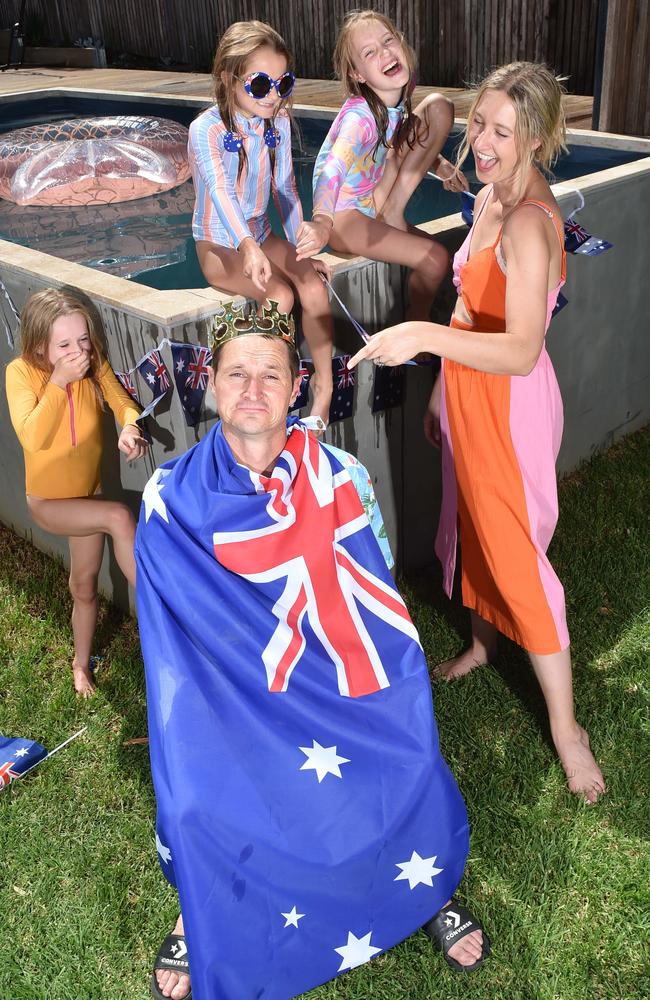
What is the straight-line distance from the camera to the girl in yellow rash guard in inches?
128

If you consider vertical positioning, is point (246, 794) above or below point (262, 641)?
below

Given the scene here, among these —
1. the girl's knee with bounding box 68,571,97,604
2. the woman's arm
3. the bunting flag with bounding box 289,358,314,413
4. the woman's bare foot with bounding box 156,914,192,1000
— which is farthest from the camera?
the girl's knee with bounding box 68,571,97,604

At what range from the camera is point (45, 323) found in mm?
3232

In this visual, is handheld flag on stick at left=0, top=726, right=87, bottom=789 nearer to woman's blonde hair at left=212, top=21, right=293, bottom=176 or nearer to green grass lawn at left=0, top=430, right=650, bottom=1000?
green grass lawn at left=0, top=430, right=650, bottom=1000

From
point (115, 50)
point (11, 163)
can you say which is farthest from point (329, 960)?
point (115, 50)

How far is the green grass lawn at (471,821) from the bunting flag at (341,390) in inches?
37.8

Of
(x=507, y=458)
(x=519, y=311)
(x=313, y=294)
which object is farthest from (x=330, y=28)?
(x=519, y=311)

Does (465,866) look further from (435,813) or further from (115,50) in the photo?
(115,50)

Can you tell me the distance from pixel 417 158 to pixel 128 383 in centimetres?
157

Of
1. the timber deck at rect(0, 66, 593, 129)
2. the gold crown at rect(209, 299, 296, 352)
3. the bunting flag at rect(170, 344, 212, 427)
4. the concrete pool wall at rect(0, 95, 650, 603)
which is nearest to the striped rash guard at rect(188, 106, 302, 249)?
the concrete pool wall at rect(0, 95, 650, 603)

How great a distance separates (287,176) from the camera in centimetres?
358

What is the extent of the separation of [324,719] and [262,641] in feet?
0.91

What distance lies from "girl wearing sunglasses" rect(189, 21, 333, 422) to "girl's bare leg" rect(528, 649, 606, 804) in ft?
4.21

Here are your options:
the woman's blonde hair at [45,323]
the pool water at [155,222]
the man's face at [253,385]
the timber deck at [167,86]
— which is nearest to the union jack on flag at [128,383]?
the woman's blonde hair at [45,323]
